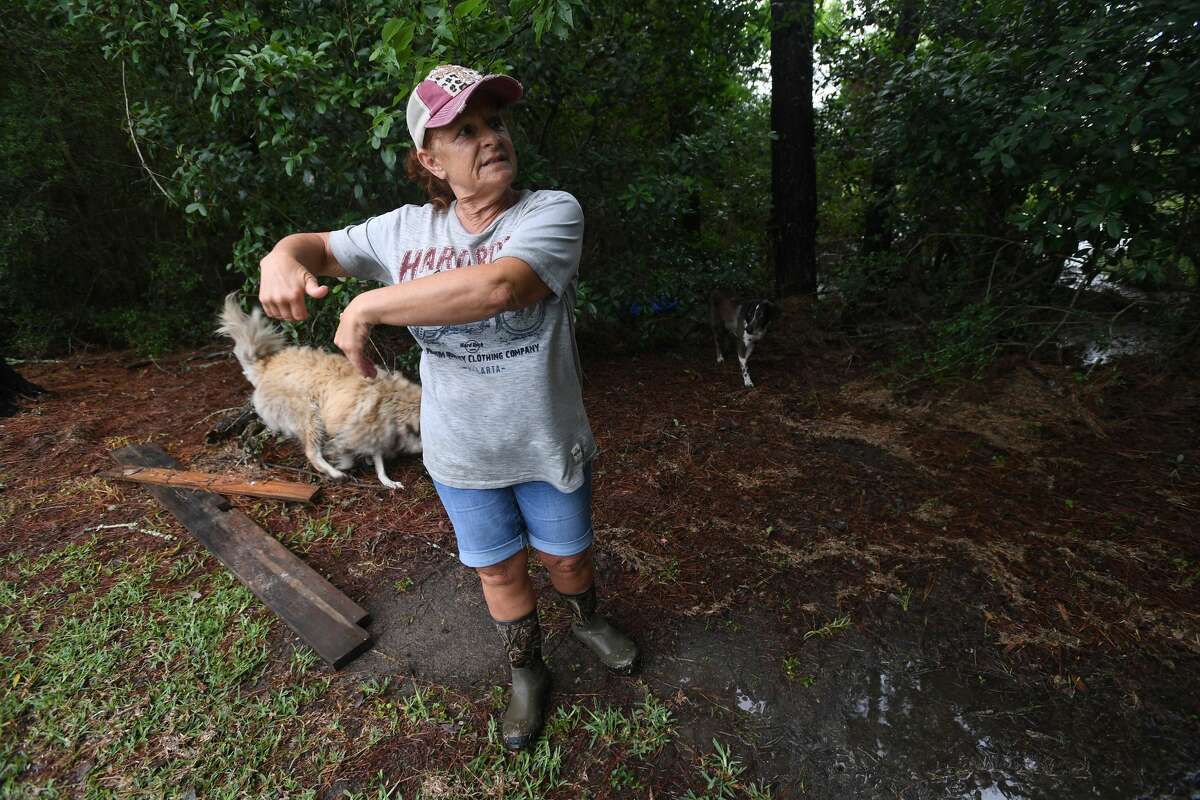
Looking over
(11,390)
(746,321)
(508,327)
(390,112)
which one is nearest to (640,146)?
(746,321)

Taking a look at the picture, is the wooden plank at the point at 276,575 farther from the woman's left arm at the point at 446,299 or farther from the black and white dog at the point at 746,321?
the black and white dog at the point at 746,321

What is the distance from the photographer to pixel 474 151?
4.91 feet

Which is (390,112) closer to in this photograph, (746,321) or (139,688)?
(139,688)

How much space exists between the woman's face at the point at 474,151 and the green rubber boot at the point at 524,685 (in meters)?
1.59

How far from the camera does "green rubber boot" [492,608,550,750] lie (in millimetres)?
2076

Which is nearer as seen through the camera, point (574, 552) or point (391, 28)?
point (391, 28)

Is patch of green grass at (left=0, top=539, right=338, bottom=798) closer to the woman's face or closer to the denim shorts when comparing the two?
the denim shorts

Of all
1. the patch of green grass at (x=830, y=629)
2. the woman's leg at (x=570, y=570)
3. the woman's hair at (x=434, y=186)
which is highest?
the woman's hair at (x=434, y=186)

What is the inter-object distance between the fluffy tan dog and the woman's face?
269cm

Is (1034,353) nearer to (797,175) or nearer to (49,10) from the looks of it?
(797,175)

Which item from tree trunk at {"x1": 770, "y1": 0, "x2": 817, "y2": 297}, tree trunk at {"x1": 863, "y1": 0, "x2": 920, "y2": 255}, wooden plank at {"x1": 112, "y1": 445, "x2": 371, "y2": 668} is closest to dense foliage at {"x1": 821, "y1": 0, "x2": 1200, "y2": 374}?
tree trunk at {"x1": 863, "y1": 0, "x2": 920, "y2": 255}

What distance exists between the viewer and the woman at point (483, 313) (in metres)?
1.31

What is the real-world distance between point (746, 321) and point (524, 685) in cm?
398

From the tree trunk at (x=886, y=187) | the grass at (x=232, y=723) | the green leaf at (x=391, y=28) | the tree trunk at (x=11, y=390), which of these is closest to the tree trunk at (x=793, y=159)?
the tree trunk at (x=886, y=187)
